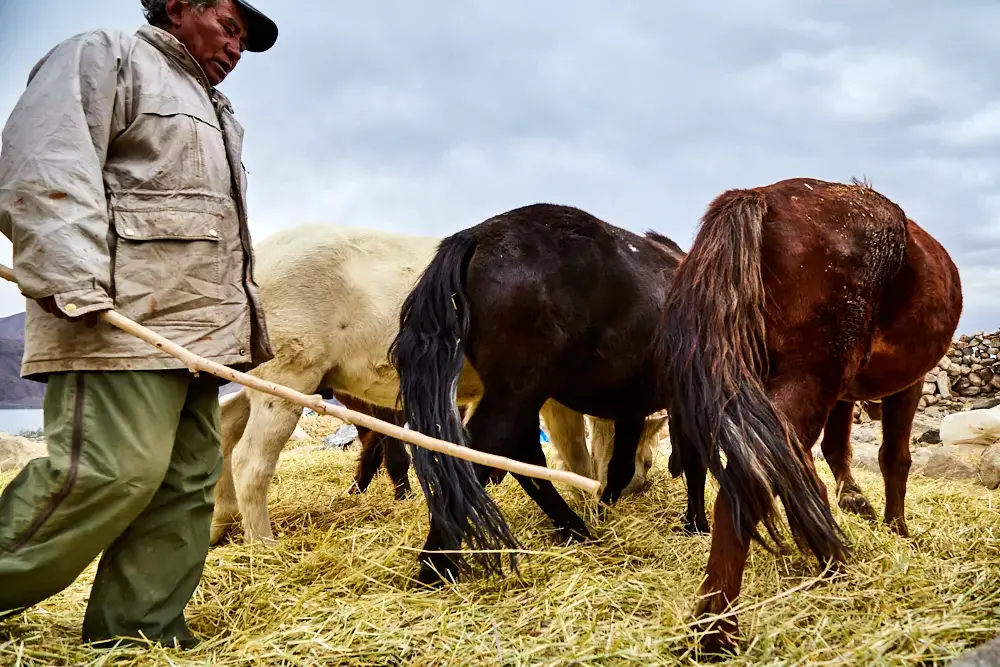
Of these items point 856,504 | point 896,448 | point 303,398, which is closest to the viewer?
point 303,398

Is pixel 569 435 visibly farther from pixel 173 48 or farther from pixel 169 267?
pixel 173 48

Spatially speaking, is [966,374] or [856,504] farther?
[966,374]

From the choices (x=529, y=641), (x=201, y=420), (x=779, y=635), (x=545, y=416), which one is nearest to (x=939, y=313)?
(x=779, y=635)

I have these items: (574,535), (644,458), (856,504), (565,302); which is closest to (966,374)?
(644,458)

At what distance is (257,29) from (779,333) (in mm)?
1896

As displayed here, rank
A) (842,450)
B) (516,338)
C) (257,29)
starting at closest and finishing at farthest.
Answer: (257,29) < (516,338) < (842,450)

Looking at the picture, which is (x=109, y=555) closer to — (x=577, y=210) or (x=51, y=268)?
(x=51, y=268)

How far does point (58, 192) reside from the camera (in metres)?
1.68

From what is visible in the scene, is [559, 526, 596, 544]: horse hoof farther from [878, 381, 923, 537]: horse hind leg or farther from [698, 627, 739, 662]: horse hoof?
[878, 381, 923, 537]: horse hind leg

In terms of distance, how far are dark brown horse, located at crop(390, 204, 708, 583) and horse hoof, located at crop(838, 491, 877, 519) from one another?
736 millimetres

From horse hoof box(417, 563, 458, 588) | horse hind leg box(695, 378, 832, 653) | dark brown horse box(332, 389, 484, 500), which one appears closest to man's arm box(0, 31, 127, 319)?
horse hoof box(417, 563, 458, 588)

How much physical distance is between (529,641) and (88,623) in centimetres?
119

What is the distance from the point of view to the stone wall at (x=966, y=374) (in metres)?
11.6

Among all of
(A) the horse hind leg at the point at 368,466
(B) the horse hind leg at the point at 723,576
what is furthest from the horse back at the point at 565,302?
(A) the horse hind leg at the point at 368,466
